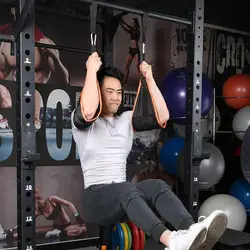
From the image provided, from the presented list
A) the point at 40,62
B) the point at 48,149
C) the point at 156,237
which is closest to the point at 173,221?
the point at 156,237

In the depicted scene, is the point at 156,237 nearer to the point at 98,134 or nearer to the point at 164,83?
the point at 98,134

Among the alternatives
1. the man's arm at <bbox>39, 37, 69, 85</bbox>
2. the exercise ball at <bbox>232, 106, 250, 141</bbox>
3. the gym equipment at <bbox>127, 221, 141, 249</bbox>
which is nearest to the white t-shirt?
the gym equipment at <bbox>127, 221, 141, 249</bbox>

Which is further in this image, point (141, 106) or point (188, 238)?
point (141, 106)

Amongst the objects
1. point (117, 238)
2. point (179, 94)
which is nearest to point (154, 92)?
point (117, 238)

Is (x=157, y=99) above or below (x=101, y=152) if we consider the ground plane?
above

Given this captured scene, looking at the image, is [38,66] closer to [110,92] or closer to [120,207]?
[110,92]

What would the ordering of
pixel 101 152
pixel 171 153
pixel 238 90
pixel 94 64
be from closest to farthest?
pixel 94 64, pixel 101 152, pixel 171 153, pixel 238 90

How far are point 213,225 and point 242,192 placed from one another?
7.64 ft

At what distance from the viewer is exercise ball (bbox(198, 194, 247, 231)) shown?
3.32m

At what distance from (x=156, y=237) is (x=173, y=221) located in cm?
12

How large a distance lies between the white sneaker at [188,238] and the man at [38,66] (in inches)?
85.8

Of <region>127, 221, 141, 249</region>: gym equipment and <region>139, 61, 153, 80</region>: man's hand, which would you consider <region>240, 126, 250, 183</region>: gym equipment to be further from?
<region>139, 61, 153, 80</region>: man's hand

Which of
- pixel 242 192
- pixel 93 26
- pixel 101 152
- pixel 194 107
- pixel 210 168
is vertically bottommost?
pixel 242 192

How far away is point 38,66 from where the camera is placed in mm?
3338
